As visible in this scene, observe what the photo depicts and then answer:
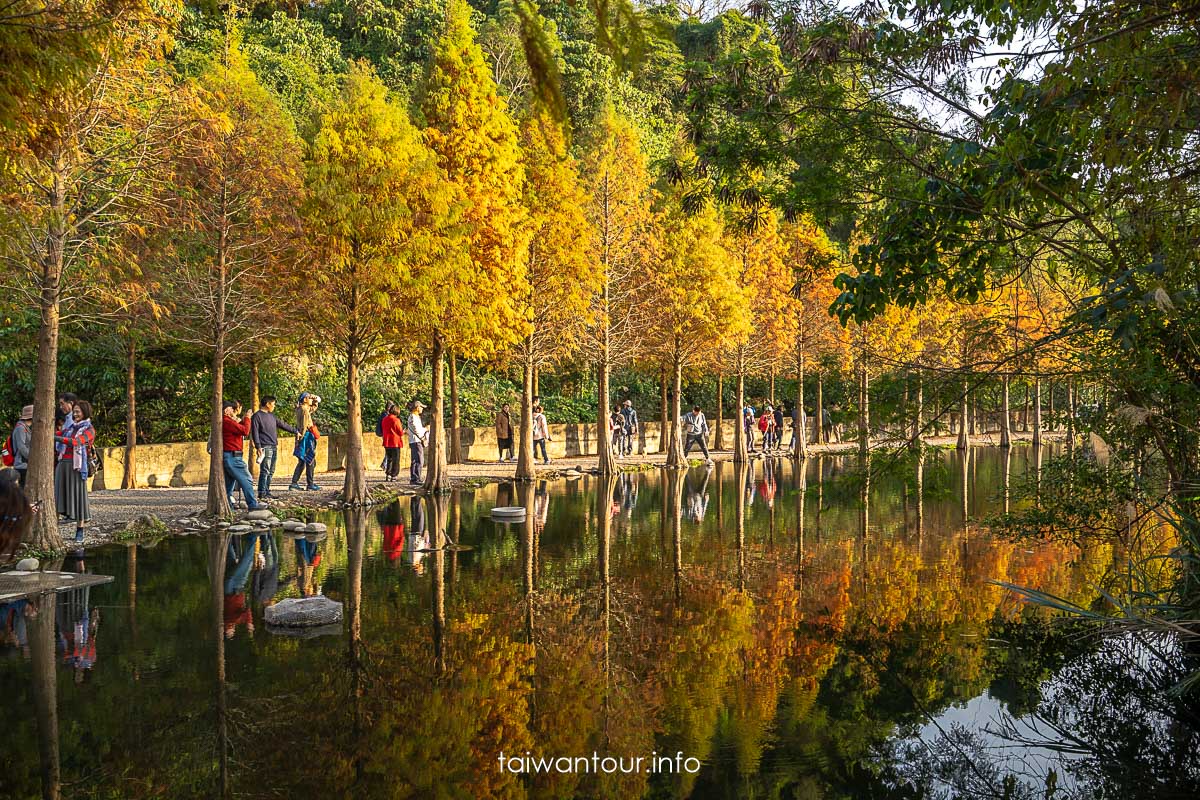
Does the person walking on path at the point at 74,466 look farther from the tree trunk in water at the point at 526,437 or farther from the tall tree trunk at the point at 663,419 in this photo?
the tall tree trunk at the point at 663,419

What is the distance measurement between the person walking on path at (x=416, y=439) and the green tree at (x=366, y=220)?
475 centimetres

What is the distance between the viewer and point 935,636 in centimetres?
973

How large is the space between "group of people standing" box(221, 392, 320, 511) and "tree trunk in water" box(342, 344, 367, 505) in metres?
1.44

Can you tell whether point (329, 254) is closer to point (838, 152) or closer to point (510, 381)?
point (838, 152)

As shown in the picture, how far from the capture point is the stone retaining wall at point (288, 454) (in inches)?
909

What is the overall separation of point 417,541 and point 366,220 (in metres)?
6.76

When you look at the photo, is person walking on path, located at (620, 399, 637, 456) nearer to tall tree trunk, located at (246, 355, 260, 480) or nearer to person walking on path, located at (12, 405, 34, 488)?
tall tree trunk, located at (246, 355, 260, 480)

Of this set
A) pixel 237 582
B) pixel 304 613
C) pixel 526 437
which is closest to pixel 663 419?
pixel 526 437

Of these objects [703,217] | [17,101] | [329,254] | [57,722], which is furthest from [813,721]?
[703,217]

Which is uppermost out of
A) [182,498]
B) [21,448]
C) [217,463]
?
[21,448]

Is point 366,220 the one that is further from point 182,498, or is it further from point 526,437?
point 526,437

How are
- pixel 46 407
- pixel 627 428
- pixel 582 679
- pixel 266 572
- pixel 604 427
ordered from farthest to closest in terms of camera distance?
pixel 627 428, pixel 604 427, pixel 46 407, pixel 266 572, pixel 582 679

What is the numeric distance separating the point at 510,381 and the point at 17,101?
33432 mm

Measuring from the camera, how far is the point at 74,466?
15.6 metres
